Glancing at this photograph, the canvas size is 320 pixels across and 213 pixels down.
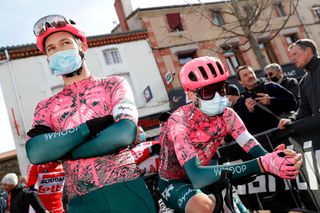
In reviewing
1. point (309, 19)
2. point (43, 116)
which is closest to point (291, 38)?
point (309, 19)

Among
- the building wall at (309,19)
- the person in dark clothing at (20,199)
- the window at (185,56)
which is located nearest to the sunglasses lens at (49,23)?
the person in dark clothing at (20,199)

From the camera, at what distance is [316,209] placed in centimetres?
341

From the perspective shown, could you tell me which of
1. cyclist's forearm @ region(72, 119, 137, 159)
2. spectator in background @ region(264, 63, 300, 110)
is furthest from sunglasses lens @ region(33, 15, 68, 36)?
spectator in background @ region(264, 63, 300, 110)

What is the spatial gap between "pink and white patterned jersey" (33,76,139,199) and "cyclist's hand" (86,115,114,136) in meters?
0.06

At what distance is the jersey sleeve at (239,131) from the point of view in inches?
104

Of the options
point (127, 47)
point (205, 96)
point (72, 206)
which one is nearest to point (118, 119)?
point (72, 206)

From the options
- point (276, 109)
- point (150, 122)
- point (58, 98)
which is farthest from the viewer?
point (150, 122)

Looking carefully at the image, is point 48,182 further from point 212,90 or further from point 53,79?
point 53,79

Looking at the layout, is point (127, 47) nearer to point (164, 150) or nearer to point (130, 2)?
point (130, 2)

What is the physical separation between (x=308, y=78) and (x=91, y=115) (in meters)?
4.17

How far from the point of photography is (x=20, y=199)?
609 centimetres

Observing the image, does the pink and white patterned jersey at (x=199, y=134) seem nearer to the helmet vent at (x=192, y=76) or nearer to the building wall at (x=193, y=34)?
the helmet vent at (x=192, y=76)

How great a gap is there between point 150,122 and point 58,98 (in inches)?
713

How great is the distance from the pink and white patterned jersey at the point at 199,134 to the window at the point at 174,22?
21.2 metres
